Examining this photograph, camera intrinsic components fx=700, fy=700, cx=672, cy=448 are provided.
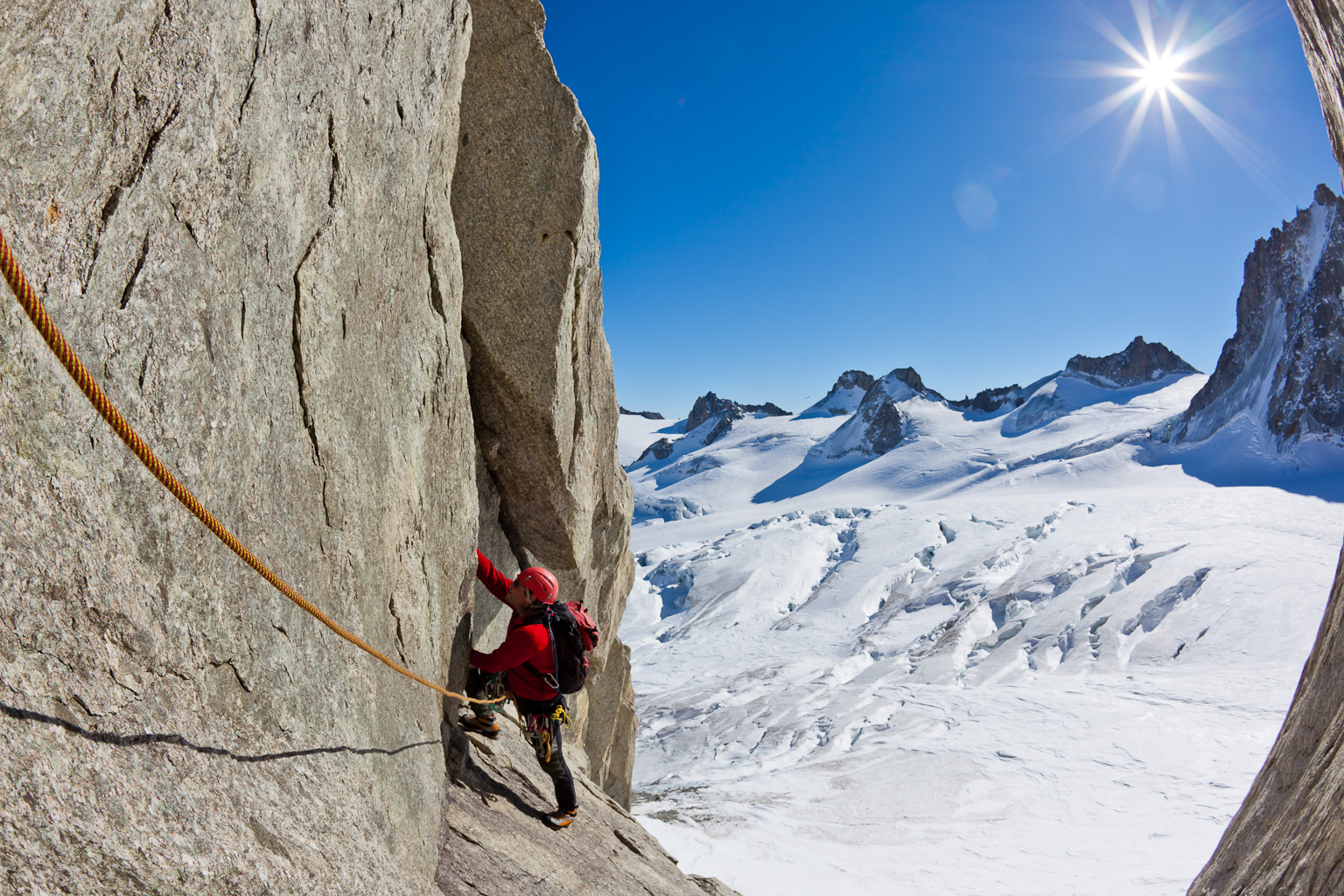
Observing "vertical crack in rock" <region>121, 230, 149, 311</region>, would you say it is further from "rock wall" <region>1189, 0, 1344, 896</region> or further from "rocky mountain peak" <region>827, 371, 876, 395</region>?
"rocky mountain peak" <region>827, 371, 876, 395</region>

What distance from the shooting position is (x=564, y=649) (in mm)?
6535

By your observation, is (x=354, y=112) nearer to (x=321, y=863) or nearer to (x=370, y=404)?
(x=370, y=404)

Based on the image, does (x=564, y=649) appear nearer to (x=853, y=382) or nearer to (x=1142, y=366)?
(x=1142, y=366)

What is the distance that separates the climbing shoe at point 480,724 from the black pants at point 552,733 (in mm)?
54

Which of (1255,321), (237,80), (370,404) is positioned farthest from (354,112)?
(1255,321)

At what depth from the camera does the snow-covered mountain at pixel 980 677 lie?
1709 cm

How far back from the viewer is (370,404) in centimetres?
453

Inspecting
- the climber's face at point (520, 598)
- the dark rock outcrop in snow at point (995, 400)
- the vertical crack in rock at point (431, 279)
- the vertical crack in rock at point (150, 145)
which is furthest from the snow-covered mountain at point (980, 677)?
the dark rock outcrop in snow at point (995, 400)

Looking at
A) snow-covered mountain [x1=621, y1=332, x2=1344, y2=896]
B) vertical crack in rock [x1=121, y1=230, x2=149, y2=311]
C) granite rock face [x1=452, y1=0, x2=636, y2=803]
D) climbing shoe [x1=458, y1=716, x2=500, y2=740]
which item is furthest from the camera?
snow-covered mountain [x1=621, y1=332, x2=1344, y2=896]

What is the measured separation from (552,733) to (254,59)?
572 centimetres

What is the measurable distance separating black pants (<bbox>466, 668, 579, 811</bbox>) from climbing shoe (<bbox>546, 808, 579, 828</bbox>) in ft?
0.15

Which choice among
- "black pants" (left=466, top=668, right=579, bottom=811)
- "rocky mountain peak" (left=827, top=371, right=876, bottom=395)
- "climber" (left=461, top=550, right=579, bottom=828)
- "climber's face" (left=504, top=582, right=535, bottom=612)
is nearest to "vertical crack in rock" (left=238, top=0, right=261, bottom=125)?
"climber" (left=461, top=550, right=579, bottom=828)

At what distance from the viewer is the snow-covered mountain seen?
1709 cm

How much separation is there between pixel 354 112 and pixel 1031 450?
92.7 meters
